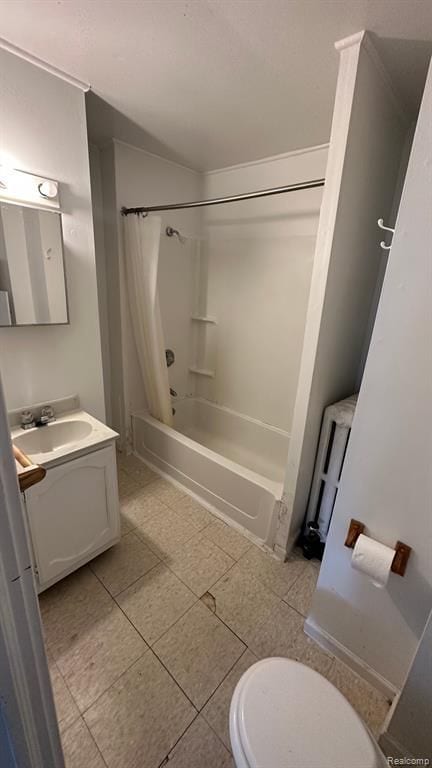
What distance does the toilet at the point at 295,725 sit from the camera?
715 millimetres

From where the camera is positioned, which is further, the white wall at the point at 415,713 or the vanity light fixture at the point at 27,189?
the vanity light fixture at the point at 27,189

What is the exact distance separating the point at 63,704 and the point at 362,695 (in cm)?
112

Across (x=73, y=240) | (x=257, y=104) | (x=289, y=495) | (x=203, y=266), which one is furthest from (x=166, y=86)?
(x=289, y=495)

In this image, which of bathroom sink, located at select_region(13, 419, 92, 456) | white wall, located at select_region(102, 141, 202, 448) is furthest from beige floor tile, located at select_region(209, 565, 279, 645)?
white wall, located at select_region(102, 141, 202, 448)

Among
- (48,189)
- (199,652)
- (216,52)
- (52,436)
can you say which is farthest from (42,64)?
(199,652)

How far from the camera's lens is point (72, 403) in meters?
1.72

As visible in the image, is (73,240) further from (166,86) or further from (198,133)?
(198,133)

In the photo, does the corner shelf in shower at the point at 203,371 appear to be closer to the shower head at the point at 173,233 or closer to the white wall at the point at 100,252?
the white wall at the point at 100,252

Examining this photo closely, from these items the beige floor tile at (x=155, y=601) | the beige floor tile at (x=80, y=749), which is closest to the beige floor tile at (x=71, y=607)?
the beige floor tile at (x=155, y=601)

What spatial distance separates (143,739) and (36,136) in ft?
7.84

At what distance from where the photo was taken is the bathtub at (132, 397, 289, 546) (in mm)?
1774

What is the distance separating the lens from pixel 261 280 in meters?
2.31

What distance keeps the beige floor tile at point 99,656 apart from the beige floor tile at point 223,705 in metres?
0.33

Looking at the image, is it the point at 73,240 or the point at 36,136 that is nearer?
the point at 36,136
